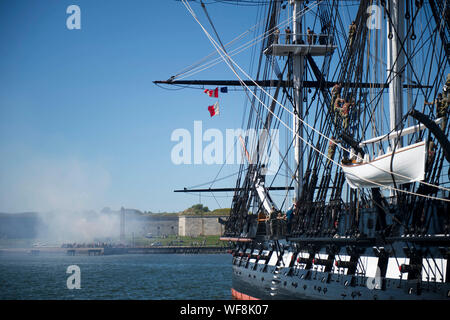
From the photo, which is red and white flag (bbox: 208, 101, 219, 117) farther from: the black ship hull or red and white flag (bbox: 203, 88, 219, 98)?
the black ship hull

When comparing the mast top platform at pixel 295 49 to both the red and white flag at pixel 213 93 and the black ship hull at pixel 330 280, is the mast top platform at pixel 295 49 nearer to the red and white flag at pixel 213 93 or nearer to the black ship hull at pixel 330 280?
the red and white flag at pixel 213 93

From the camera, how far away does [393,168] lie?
1411 cm

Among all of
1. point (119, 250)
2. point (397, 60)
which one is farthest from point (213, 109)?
point (119, 250)

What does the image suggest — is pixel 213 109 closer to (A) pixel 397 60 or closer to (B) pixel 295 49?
(B) pixel 295 49

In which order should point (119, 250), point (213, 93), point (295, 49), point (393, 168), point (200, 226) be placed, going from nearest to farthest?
point (393, 168) < point (295, 49) < point (213, 93) < point (119, 250) < point (200, 226)

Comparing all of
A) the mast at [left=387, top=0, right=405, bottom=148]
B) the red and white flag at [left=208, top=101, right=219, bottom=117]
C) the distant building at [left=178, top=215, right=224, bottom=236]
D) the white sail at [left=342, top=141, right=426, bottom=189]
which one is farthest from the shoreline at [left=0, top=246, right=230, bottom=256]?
the white sail at [left=342, top=141, right=426, bottom=189]

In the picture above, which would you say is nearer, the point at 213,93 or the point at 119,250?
the point at 213,93

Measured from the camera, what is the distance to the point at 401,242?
15133mm

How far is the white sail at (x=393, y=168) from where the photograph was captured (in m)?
13.6

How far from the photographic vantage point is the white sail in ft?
44.6

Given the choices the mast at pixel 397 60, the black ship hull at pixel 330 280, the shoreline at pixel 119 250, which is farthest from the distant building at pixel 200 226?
the mast at pixel 397 60
